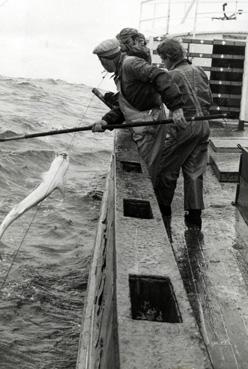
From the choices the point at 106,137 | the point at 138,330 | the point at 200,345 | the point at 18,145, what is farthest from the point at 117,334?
the point at 106,137

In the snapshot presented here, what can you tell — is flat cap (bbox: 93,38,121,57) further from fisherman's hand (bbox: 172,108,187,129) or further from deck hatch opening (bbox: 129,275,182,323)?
deck hatch opening (bbox: 129,275,182,323)

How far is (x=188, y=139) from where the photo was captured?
5586 mm

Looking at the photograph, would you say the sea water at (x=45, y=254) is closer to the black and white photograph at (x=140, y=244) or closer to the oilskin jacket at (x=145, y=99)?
the black and white photograph at (x=140, y=244)

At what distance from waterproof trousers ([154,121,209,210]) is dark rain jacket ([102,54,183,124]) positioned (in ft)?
1.29

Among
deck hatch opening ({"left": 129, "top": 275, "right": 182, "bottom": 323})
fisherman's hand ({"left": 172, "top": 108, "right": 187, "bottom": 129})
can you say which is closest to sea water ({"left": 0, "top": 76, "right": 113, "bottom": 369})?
deck hatch opening ({"left": 129, "top": 275, "right": 182, "bottom": 323})

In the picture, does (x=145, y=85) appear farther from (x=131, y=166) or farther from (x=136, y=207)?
(x=136, y=207)

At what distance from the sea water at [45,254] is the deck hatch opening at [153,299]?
2090mm

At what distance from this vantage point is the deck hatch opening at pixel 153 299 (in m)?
2.99

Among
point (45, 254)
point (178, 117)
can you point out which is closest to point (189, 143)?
point (178, 117)

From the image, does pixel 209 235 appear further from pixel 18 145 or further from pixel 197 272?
pixel 18 145

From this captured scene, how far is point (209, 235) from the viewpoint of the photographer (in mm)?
5938

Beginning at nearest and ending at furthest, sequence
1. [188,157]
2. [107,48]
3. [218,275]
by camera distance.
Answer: [218,275] < [107,48] < [188,157]

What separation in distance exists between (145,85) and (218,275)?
1926 millimetres

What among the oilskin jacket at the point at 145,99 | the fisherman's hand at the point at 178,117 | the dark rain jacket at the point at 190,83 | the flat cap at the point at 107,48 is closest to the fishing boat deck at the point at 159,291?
the oilskin jacket at the point at 145,99
